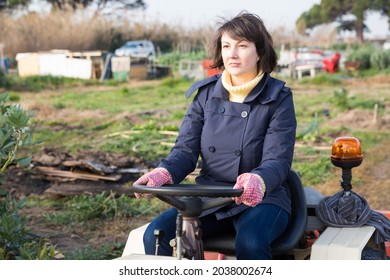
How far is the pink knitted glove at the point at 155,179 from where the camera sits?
2395 mm

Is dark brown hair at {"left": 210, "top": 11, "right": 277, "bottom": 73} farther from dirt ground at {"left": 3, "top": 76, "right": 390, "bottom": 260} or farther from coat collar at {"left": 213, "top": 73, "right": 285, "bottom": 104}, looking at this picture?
dirt ground at {"left": 3, "top": 76, "right": 390, "bottom": 260}

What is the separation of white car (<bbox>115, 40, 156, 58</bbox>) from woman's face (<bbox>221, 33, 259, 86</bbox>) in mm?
17854

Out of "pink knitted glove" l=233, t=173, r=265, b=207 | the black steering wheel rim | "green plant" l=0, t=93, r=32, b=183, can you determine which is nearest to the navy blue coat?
"pink knitted glove" l=233, t=173, r=265, b=207

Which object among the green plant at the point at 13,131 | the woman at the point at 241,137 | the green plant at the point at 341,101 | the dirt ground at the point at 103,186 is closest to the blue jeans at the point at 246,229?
the woman at the point at 241,137

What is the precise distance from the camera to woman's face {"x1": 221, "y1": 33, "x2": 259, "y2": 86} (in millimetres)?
2662

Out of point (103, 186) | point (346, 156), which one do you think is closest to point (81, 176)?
point (103, 186)

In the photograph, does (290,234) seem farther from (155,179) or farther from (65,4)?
(65,4)

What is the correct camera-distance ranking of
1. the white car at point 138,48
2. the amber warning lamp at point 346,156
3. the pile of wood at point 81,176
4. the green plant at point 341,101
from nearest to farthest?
the amber warning lamp at point 346,156 → the pile of wood at point 81,176 → the green plant at point 341,101 → the white car at point 138,48

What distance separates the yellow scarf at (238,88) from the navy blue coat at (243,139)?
18 millimetres

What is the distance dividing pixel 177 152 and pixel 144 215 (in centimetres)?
297

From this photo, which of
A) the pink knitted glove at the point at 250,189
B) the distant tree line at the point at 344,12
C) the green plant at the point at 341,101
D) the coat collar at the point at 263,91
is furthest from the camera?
the distant tree line at the point at 344,12

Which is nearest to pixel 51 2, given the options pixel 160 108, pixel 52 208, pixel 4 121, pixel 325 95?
pixel 160 108

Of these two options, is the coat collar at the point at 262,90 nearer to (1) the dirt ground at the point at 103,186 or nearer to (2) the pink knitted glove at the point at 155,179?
(2) the pink knitted glove at the point at 155,179

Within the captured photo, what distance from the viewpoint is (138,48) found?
21281 millimetres
